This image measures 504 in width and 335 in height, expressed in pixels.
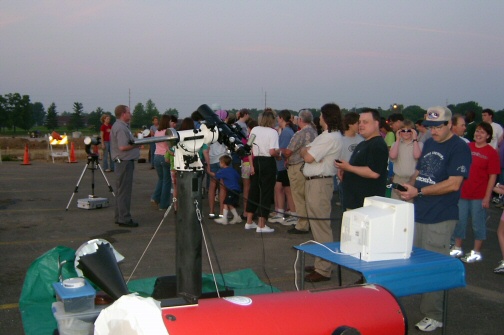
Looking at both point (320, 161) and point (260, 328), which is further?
point (320, 161)

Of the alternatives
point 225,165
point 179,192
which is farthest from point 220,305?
point 225,165

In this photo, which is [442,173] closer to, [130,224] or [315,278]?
[315,278]

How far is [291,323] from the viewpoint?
10.1ft

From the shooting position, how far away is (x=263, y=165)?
9047 millimetres

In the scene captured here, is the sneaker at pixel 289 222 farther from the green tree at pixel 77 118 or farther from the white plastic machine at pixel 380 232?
the green tree at pixel 77 118

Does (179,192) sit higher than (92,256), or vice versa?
(179,192)

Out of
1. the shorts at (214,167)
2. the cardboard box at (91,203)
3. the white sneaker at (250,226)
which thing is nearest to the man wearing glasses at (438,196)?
the white sneaker at (250,226)

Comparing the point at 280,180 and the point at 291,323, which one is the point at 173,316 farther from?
the point at 280,180

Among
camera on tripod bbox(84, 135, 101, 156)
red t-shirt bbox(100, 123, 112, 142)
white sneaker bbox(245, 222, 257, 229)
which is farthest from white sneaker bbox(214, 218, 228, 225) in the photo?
red t-shirt bbox(100, 123, 112, 142)

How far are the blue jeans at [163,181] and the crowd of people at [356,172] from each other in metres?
0.02

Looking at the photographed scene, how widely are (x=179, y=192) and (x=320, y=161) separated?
281 cm

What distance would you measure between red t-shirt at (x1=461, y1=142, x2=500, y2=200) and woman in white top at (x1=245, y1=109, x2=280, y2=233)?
2.95 m

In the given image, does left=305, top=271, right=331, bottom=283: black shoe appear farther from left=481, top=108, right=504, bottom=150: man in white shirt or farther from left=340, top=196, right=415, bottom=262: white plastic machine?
left=481, top=108, right=504, bottom=150: man in white shirt

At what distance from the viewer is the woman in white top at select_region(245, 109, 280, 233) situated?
8.84 meters
